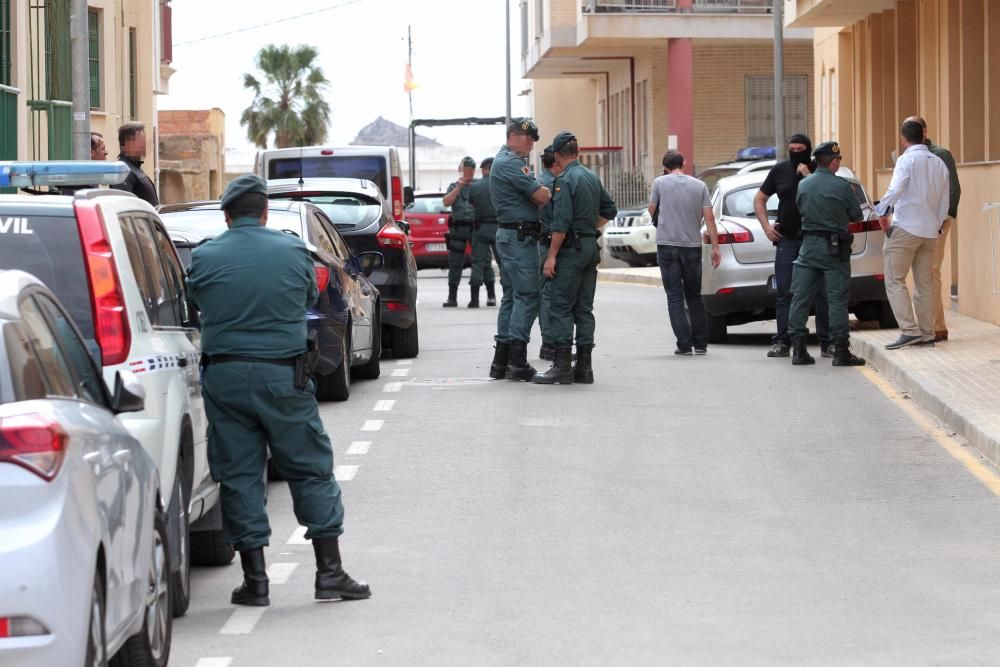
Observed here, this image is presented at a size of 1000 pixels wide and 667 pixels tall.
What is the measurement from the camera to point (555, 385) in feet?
48.4

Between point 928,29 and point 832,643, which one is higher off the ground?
point 928,29

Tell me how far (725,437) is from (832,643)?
17.7ft

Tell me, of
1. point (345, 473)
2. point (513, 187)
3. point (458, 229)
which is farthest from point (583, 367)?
point (458, 229)

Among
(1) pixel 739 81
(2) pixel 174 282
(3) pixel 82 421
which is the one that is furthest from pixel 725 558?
(1) pixel 739 81

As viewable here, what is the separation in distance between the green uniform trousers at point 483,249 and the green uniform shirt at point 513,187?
26.1ft

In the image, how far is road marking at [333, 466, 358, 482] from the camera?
1034cm

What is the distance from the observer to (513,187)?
14.6 meters

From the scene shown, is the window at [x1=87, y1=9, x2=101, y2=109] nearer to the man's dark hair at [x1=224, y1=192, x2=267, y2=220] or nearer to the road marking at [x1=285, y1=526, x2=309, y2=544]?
the road marking at [x1=285, y1=526, x2=309, y2=544]

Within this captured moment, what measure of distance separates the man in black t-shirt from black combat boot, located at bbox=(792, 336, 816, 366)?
557 mm

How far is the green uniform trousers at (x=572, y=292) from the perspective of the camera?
14.4m

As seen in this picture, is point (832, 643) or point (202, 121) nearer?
point (832, 643)

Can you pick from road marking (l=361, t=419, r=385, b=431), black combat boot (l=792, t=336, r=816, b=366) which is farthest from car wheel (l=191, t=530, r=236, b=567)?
black combat boot (l=792, t=336, r=816, b=366)

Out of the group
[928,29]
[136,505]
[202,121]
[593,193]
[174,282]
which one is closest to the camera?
[136,505]

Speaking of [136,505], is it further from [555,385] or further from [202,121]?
[202,121]
